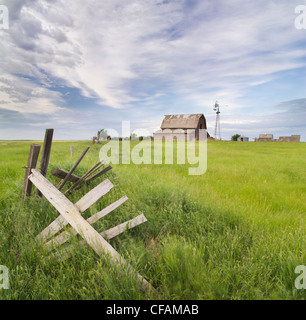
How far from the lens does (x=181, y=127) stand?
4822 centimetres

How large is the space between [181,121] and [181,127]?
6.39 ft

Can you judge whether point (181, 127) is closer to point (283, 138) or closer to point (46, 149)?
point (46, 149)

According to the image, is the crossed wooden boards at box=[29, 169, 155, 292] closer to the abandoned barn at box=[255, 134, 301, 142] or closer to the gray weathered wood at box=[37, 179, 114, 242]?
the gray weathered wood at box=[37, 179, 114, 242]

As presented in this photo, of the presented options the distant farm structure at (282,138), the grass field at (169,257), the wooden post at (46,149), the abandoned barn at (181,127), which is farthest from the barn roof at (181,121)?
the wooden post at (46,149)

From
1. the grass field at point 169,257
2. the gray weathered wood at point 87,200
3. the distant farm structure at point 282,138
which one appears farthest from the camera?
the distant farm structure at point 282,138

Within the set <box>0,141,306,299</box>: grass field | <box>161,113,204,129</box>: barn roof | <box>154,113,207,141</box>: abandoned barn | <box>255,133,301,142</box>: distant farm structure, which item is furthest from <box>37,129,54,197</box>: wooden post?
<box>255,133,301,142</box>: distant farm structure

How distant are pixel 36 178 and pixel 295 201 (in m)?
7.28

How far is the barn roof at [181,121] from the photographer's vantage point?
47862 millimetres

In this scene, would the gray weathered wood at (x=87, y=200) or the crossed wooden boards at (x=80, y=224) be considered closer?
the crossed wooden boards at (x=80, y=224)

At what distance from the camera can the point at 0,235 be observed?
350 centimetres

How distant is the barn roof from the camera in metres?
47.9

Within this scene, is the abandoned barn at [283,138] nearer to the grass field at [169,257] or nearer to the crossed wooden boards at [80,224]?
the grass field at [169,257]
